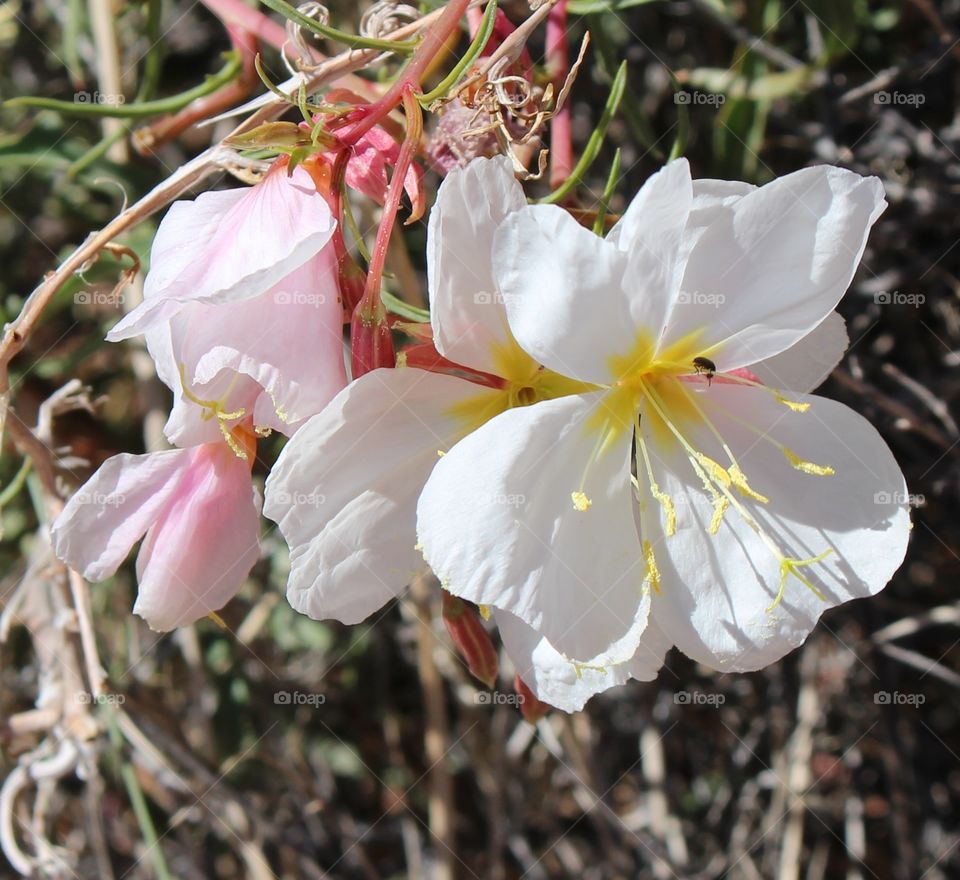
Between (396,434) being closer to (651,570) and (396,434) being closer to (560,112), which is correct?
(651,570)

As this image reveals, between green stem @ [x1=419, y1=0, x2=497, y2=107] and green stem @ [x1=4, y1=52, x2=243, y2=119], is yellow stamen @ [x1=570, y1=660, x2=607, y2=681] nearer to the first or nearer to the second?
green stem @ [x1=419, y1=0, x2=497, y2=107]

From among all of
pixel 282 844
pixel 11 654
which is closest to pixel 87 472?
pixel 11 654

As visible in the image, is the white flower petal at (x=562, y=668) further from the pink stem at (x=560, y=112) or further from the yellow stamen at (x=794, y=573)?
the pink stem at (x=560, y=112)

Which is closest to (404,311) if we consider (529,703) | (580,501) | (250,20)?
(580,501)

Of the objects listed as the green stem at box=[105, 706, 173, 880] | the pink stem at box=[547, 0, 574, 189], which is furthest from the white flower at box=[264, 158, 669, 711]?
the green stem at box=[105, 706, 173, 880]

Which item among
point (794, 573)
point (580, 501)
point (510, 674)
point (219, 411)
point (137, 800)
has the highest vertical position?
point (219, 411)

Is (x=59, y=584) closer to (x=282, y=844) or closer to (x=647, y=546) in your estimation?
(x=282, y=844)
